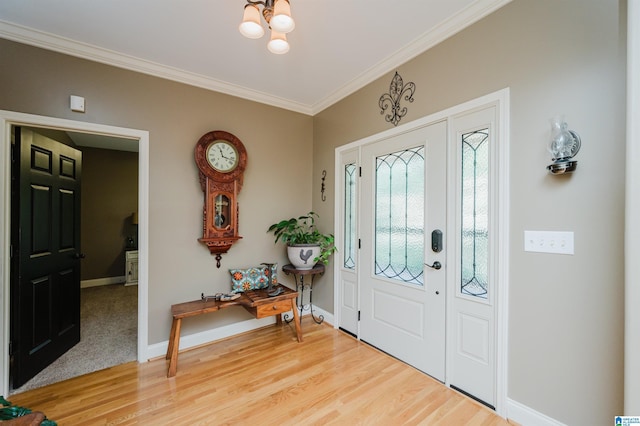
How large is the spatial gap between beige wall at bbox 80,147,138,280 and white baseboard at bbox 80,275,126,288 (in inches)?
2.3

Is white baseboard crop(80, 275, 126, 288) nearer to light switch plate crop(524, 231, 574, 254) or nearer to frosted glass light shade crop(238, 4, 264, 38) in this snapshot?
frosted glass light shade crop(238, 4, 264, 38)

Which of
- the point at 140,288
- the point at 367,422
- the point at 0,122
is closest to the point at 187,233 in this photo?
the point at 140,288

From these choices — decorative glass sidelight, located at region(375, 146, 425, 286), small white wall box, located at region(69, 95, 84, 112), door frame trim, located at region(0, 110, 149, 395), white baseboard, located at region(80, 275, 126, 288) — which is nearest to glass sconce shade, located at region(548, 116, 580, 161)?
decorative glass sidelight, located at region(375, 146, 425, 286)

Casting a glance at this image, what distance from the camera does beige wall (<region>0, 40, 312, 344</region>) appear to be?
2.11 meters

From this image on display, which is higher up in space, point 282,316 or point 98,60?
point 98,60

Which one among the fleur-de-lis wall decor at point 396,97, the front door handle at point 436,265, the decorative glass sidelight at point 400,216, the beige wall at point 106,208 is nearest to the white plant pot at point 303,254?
the decorative glass sidelight at point 400,216

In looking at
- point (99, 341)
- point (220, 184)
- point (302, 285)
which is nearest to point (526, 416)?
point (302, 285)

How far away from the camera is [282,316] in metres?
3.30

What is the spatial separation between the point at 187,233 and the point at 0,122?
5.02ft

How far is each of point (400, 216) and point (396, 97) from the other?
3.62ft

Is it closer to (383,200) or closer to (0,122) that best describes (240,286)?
(383,200)

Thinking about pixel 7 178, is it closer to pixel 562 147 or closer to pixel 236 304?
pixel 236 304

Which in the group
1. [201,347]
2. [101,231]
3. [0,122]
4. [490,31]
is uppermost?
[490,31]

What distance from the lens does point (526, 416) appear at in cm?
162
